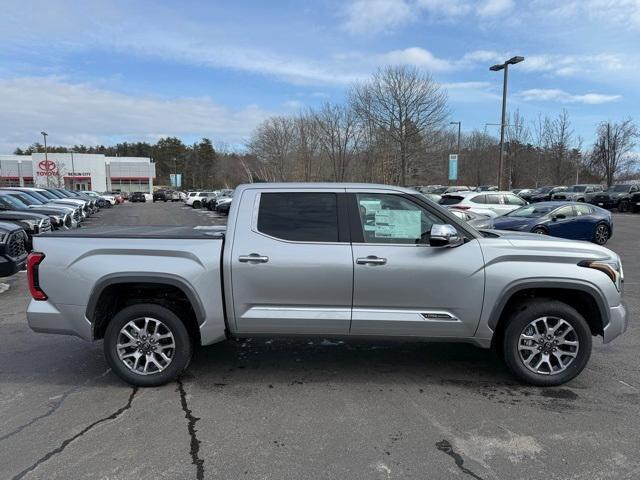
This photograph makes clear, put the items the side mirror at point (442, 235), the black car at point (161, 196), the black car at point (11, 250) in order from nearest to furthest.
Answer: the side mirror at point (442, 235) → the black car at point (11, 250) → the black car at point (161, 196)

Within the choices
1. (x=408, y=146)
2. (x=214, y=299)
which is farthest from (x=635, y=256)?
(x=408, y=146)

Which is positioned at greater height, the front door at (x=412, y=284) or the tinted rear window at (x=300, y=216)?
the tinted rear window at (x=300, y=216)

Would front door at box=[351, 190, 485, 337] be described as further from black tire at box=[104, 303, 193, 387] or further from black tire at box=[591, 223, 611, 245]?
black tire at box=[591, 223, 611, 245]

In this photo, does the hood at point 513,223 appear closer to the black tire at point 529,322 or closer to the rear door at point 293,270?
the black tire at point 529,322

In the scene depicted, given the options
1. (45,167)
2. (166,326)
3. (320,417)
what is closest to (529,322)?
(320,417)

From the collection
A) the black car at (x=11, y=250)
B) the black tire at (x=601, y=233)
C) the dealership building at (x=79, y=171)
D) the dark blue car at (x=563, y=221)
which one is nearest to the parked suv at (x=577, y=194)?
the black tire at (x=601, y=233)

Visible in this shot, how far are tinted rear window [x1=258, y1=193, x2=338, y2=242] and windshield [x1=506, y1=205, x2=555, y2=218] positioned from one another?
1113 centimetres

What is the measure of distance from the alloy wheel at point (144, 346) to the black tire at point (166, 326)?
29 mm

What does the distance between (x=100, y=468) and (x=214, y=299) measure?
1.52 metres

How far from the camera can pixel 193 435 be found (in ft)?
11.5

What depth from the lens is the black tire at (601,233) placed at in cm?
1433

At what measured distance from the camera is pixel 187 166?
122m

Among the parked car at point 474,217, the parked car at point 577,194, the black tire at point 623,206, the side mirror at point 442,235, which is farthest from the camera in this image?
the parked car at point 577,194

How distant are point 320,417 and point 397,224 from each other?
1732mm
